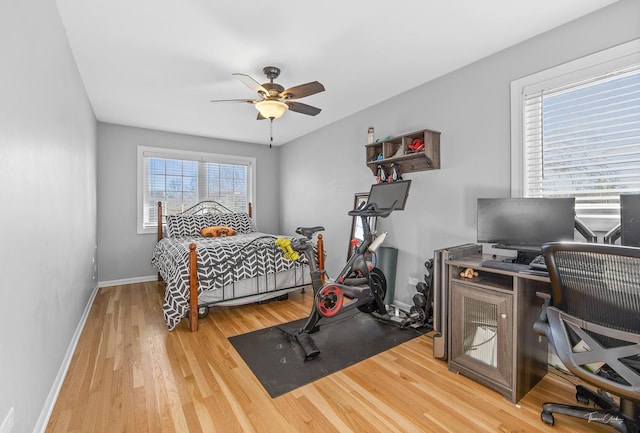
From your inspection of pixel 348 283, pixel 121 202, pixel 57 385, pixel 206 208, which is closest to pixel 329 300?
pixel 348 283

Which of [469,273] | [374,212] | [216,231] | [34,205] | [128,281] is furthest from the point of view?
[128,281]

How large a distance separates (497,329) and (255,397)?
161 cm

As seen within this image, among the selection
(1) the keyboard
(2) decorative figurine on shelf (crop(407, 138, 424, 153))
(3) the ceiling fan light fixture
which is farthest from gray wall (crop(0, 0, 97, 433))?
(2) decorative figurine on shelf (crop(407, 138, 424, 153))

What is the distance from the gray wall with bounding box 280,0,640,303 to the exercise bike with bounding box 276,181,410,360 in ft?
1.48

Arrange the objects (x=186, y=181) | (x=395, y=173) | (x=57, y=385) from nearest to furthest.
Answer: (x=57, y=385)
(x=395, y=173)
(x=186, y=181)

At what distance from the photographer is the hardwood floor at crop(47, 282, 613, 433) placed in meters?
1.64

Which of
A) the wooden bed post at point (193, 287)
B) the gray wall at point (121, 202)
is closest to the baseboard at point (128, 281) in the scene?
the gray wall at point (121, 202)

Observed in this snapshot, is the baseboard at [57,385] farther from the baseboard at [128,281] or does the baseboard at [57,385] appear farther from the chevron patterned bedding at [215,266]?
the baseboard at [128,281]

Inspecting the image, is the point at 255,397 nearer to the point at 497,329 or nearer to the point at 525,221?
the point at 497,329

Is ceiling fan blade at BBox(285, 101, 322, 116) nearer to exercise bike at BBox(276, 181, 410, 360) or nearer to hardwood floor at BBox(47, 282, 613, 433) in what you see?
exercise bike at BBox(276, 181, 410, 360)

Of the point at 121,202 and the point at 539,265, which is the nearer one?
the point at 539,265

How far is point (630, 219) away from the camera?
5.32ft

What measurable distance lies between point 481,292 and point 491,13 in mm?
1896

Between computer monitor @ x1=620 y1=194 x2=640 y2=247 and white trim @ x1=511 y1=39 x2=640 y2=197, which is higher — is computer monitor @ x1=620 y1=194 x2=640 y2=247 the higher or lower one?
the lower one
